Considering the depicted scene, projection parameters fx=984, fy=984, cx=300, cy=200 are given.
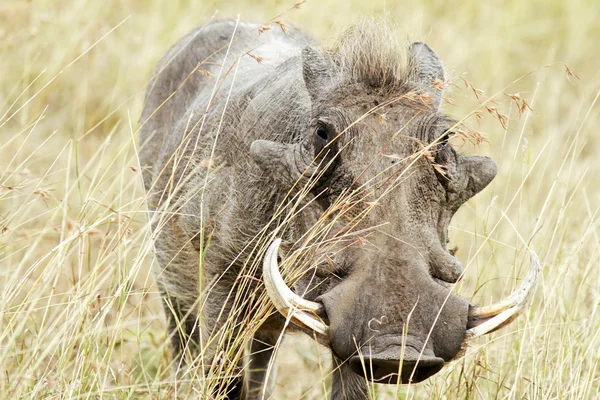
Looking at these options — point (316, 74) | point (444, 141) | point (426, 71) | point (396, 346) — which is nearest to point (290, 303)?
point (396, 346)

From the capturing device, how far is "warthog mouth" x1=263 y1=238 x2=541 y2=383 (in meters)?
2.31

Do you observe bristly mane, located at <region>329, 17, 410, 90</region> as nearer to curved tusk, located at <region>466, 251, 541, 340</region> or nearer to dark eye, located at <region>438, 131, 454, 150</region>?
dark eye, located at <region>438, 131, 454, 150</region>

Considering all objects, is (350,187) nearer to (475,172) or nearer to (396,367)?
(475,172)

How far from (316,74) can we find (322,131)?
23 centimetres

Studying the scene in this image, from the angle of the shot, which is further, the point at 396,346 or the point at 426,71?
the point at 426,71

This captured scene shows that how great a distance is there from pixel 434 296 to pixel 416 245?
185mm

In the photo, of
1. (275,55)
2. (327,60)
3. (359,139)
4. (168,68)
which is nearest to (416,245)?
(359,139)

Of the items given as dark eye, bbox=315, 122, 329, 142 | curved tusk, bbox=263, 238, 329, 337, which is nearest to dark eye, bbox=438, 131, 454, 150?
dark eye, bbox=315, 122, 329, 142

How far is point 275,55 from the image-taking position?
399 cm

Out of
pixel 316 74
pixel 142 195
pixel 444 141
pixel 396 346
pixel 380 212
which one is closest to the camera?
pixel 396 346

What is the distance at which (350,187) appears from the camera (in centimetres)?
269

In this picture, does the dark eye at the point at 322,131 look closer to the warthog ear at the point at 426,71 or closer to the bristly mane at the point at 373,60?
the bristly mane at the point at 373,60

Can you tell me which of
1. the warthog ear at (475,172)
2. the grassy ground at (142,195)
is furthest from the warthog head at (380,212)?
the grassy ground at (142,195)

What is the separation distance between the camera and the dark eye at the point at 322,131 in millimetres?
2838
